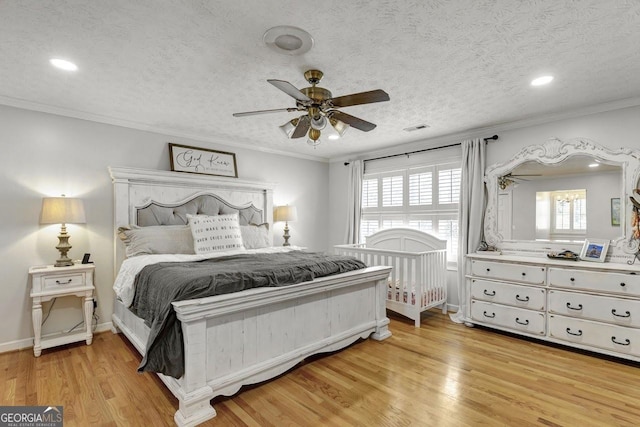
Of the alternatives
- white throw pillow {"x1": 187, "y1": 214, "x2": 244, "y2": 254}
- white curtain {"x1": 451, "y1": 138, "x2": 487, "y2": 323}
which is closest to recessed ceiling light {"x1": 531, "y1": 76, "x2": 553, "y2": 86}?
white curtain {"x1": 451, "y1": 138, "x2": 487, "y2": 323}

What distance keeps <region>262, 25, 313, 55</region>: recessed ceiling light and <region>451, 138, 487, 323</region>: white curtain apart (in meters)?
2.78

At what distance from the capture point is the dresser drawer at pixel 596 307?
273 centimetres

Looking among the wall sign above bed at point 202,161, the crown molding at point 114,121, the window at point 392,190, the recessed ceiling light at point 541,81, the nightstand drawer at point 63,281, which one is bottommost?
the nightstand drawer at point 63,281

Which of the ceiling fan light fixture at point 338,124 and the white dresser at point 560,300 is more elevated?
the ceiling fan light fixture at point 338,124

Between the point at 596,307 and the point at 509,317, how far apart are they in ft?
2.46

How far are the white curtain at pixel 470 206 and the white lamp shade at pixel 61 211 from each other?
14.0 feet

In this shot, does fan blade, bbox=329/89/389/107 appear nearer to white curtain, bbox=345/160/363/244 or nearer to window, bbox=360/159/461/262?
window, bbox=360/159/461/262

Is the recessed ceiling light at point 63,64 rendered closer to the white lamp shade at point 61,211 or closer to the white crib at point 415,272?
the white lamp shade at point 61,211

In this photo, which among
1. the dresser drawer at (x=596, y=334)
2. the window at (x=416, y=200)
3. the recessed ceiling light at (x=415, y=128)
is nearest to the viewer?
the dresser drawer at (x=596, y=334)

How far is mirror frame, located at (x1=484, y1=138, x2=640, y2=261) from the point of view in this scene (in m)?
3.04

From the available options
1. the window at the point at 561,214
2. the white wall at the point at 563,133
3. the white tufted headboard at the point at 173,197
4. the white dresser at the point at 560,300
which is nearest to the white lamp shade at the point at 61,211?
the white tufted headboard at the point at 173,197

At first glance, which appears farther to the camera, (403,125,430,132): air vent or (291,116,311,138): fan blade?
(403,125,430,132): air vent

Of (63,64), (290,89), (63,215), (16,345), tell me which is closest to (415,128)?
(290,89)

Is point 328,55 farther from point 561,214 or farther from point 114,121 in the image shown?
point 561,214
